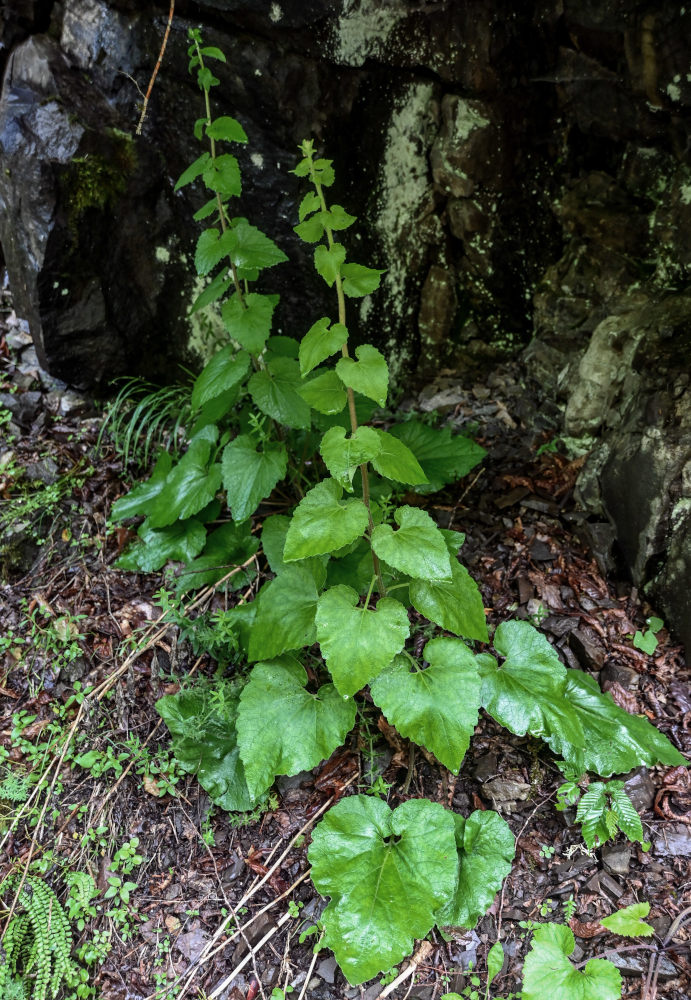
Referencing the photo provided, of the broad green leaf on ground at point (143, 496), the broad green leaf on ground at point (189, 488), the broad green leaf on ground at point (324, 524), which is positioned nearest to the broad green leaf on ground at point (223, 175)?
the broad green leaf on ground at point (189, 488)

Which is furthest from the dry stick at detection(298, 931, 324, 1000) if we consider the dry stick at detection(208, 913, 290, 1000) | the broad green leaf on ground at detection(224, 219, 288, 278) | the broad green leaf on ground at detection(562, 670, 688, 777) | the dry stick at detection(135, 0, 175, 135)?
the dry stick at detection(135, 0, 175, 135)

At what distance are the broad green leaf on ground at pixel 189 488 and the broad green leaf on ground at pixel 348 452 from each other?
3.22ft

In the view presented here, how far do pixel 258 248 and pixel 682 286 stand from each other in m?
1.83

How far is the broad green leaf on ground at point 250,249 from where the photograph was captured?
2.34m

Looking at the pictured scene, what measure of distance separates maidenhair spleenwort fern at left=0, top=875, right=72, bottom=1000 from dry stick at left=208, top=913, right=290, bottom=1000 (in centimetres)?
50

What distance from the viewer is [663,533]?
8.56 feet

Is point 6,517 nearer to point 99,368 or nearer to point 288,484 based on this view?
point 99,368

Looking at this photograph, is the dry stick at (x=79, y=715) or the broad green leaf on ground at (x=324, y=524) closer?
the broad green leaf on ground at (x=324, y=524)

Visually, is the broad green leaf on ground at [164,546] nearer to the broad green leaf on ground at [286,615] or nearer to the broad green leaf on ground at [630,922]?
the broad green leaf on ground at [286,615]

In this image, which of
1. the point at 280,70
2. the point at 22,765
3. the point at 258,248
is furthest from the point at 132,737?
the point at 280,70

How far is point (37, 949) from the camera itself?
2178mm

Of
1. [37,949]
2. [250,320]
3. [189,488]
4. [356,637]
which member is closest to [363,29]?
[250,320]

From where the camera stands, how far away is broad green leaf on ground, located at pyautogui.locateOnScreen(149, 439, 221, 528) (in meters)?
2.71

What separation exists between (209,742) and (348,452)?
4.10ft
